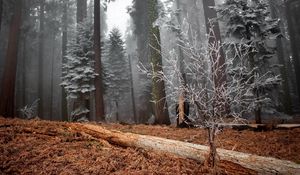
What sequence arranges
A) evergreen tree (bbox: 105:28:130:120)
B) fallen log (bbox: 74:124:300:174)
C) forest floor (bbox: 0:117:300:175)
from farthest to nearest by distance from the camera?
1. evergreen tree (bbox: 105:28:130:120)
2. forest floor (bbox: 0:117:300:175)
3. fallen log (bbox: 74:124:300:174)

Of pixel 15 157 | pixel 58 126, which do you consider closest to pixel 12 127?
pixel 58 126

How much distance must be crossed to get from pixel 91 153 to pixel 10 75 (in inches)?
425

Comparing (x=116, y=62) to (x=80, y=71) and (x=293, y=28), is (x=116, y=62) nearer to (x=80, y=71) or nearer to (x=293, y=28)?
A: (x=80, y=71)

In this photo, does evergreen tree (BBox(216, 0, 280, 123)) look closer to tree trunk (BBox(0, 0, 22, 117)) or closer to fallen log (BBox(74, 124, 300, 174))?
fallen log (BBox(74, 124, 300, 174))

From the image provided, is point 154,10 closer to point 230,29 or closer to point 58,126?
point 230,29

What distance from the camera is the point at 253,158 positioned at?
192 inches

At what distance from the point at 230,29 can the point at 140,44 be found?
37.1ft

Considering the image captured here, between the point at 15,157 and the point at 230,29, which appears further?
the point at 230,29

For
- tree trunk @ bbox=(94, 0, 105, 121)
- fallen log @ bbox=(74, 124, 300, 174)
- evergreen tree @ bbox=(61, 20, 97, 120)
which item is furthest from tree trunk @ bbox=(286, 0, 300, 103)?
fallen log @ bbox=(74, 124, 300, 174)

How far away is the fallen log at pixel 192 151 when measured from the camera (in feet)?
14.9

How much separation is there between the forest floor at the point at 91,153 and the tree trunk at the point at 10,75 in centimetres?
670

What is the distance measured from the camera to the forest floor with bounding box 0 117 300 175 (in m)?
5.20

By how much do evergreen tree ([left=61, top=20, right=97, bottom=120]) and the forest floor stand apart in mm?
9256

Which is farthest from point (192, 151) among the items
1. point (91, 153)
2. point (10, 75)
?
point (10, 75)
